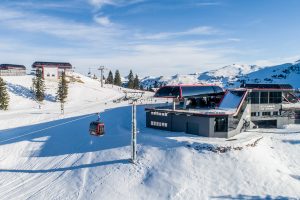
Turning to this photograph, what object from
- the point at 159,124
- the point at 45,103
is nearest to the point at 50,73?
the point at 45,103

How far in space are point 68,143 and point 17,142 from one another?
8.60 metres

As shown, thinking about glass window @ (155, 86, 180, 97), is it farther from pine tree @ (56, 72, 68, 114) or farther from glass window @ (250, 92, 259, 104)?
pine tree @ (56, 72, 68, 114)

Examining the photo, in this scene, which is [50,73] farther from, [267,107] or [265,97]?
[267,107]

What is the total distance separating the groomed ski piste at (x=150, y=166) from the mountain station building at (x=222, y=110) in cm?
213

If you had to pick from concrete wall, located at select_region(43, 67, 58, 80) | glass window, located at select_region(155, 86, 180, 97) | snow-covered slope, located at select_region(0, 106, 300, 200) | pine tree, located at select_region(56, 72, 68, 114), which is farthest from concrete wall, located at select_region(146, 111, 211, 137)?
concrete wall, located at select_region(43, 67, 58, 80)

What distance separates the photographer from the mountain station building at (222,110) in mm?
46125

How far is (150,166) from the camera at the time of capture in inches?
1526

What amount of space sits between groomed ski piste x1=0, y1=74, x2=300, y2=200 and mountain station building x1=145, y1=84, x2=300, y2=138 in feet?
6.99

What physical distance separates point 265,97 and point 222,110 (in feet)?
38.9

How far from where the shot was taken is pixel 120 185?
117 feet

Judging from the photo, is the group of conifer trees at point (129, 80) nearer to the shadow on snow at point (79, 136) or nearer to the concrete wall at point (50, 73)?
the concrete wall at point (50, 73)

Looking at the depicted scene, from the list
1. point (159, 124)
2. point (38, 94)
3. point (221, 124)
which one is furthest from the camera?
point (38, 94)

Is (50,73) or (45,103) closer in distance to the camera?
(45,103)

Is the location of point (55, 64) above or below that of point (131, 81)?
above
